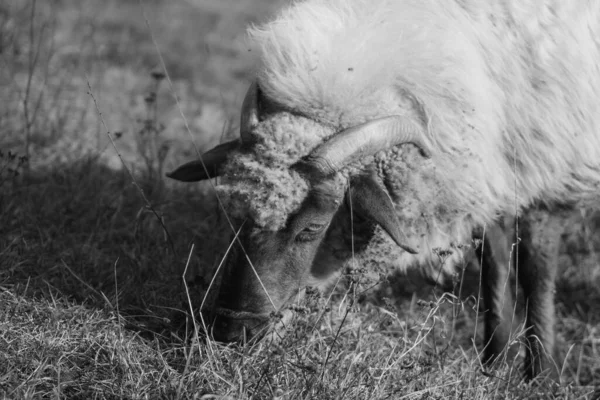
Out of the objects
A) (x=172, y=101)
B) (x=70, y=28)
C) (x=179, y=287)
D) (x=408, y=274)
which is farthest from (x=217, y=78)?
(x=179, y=287)

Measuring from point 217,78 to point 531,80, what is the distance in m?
4.96

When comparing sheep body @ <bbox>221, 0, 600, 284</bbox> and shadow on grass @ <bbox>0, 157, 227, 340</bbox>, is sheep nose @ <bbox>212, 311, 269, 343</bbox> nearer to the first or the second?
shadow on grass @ <bbox>0, 157, 227, 340</bbox>

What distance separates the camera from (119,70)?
7.33 m

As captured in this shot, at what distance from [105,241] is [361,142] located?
1841 millimetres

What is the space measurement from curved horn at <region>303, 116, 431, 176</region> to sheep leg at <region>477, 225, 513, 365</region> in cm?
84

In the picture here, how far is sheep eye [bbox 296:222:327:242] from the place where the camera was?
127 inches

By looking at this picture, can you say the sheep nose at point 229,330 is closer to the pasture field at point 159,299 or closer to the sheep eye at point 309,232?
the pasture field at point 159,299

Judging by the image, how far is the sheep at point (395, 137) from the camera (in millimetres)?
3223

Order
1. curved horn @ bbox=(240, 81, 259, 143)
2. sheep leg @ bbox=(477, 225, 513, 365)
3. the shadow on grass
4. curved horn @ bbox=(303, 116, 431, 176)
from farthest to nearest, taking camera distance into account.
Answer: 1. sheep leg @ bbox=(477, 225, 513, 365)
2. the shadow on grass
3. curved horn @ bbox=(240, 81, 259, 143)
4. curved horn @ bbox=(303, 116, 431, 176)

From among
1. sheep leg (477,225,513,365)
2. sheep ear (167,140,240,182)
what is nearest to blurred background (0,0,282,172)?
sheep ear (167,140,240,182)

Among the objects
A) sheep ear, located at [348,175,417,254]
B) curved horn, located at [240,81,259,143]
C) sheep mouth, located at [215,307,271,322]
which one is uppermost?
curved horn, located at [240,81,259,143]

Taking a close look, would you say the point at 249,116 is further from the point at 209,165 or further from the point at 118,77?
the point at 118,77

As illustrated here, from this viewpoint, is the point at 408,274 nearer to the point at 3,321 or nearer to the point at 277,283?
the point at 277,283

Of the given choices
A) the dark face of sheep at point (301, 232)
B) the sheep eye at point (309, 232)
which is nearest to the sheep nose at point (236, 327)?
the dark face of sheep at point (301, 232)
